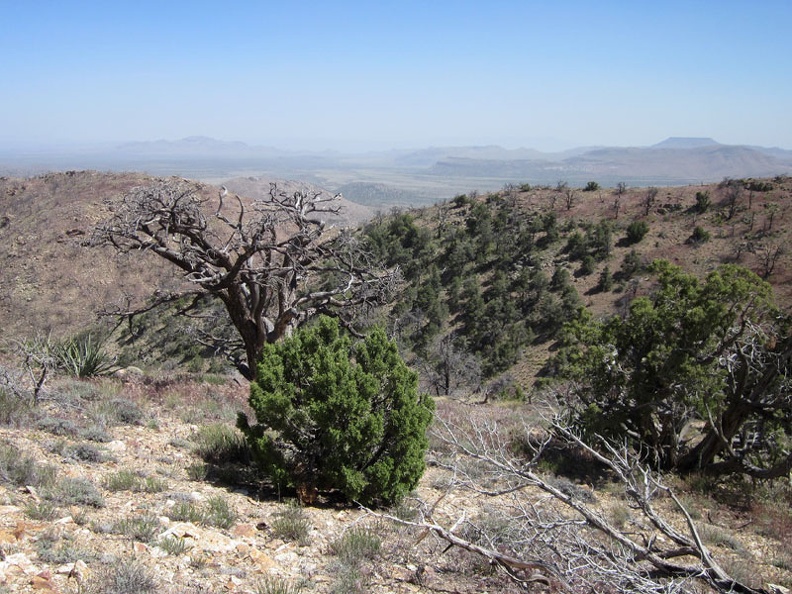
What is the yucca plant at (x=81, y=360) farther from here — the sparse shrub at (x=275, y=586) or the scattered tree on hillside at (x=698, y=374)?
the scattered tree on hillside at (x=698, y=374)

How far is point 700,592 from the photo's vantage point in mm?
4762

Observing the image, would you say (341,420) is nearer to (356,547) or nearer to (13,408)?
(356,547)

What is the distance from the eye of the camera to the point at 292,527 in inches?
201

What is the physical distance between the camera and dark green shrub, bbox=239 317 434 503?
5785 millimetres

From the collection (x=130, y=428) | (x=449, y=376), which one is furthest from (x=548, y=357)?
(x=130, y=428)

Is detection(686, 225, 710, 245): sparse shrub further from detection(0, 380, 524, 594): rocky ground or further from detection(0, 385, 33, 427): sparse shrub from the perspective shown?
detection(0, 385, 33, 427): sparse shrub

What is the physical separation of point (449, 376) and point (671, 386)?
16.1 m

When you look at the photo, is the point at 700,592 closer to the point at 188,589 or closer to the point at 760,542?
the point at 760,542

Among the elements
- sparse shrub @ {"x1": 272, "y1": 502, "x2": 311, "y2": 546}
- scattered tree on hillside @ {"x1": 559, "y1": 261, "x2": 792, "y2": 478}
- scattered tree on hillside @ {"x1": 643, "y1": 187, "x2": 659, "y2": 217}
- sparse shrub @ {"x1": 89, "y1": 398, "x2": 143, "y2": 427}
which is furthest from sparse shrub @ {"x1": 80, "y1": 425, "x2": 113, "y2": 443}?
scattered tree on hillside @ {"x1": 643, "y1": 187, "x2": 659, "y2": 217}

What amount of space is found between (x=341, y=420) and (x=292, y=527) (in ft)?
3.74

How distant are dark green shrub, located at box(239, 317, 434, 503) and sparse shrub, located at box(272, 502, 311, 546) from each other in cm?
58

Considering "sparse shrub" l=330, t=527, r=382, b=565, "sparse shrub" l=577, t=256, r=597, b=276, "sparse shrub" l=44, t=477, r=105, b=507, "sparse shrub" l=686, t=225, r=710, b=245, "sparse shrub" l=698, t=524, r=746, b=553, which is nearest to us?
"sparse shrub" l=330, t=527, r=382, b=565

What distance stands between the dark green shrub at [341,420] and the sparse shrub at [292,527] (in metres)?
0.58

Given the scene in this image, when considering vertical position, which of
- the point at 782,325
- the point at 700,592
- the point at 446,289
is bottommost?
the point at 446,289
